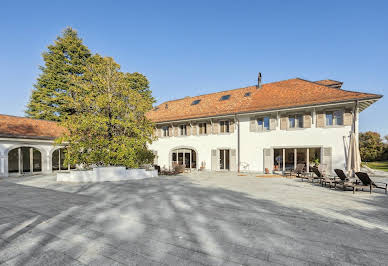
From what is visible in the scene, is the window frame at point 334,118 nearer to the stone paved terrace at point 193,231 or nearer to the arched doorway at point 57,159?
the stone paved terrace at point 193,231

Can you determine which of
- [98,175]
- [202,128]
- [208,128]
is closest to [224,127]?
[208,128]

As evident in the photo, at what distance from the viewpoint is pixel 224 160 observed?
17250 millimetres

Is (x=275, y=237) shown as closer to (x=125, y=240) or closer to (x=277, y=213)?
(x=277, y=213)

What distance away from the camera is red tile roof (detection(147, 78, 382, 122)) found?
1351 centimetres

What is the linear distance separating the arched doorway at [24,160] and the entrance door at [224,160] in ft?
49.6

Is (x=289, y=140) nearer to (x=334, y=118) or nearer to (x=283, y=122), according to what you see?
(x=283, y=122)

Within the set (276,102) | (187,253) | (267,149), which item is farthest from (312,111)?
(187,253)

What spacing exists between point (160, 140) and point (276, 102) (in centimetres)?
1184

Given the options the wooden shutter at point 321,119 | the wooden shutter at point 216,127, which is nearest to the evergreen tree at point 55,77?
the wooden shutter at point 216,127

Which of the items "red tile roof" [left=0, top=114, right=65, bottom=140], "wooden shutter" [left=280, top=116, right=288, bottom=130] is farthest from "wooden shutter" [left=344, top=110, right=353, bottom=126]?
"red tile roof" [left=0, top=114, right=65, bottom=140]

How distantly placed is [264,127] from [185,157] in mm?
7951

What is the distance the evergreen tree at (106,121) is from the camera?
11.4 metres

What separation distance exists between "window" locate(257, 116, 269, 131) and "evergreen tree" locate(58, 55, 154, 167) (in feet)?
28.1

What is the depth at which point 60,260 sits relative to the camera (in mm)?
3002
